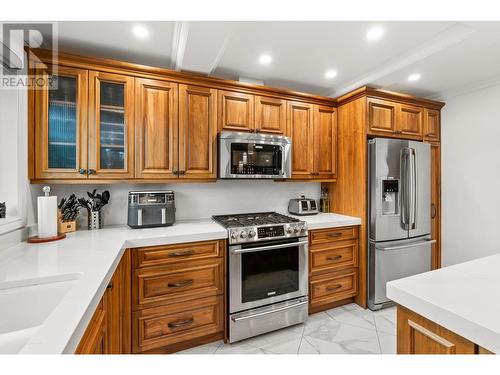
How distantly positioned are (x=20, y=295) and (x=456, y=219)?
4114mm

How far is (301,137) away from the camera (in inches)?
109

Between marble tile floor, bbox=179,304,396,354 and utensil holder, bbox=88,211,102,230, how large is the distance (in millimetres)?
1306

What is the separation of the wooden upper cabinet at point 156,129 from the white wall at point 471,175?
3.35m

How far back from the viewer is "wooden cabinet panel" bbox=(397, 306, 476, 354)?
0.77 metres

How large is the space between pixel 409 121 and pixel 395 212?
114 cm

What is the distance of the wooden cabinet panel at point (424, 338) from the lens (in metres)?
0.77

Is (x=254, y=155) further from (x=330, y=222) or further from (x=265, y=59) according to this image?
(x=330, y=222)

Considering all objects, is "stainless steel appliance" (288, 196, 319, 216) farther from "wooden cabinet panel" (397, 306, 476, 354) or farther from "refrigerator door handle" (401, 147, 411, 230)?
"wooden cabinet panel" (397, 306, 476, 354)

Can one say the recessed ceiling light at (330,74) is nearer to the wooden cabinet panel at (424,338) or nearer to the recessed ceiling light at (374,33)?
the recessed ceiling light at (374,33)

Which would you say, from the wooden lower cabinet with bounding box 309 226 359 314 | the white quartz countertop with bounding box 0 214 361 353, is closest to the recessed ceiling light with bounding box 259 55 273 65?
the white quartz countertop with bounding box 0 214 361 353

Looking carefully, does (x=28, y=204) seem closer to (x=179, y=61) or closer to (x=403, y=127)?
(x=179, y=61)

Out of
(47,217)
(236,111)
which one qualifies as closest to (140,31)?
(236,111)

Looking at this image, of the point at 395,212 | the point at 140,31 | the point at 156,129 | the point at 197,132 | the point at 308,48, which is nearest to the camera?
the point at 140,31
